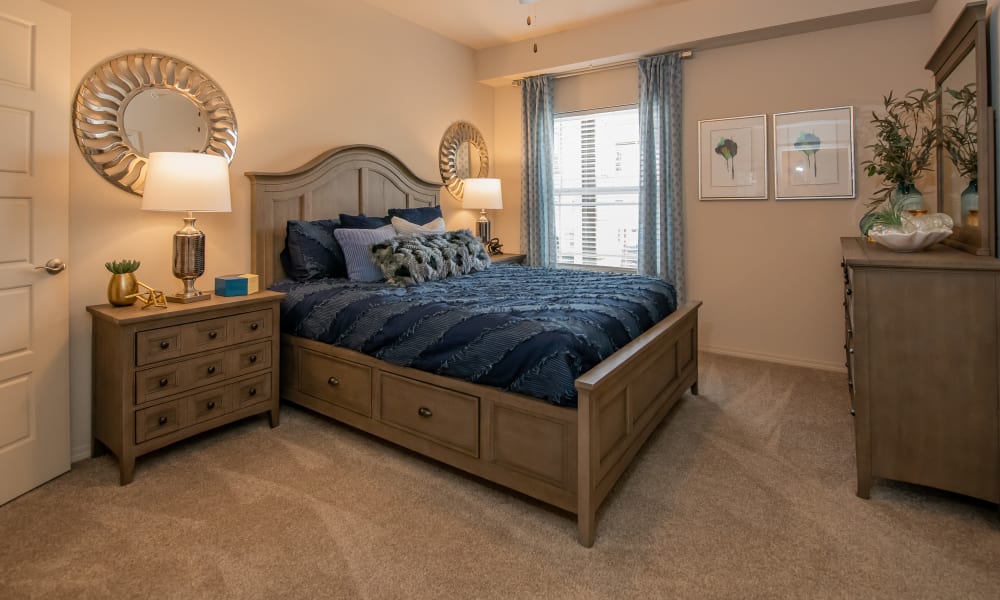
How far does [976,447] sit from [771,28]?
3016 millimetres

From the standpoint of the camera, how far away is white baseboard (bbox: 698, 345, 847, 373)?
3975 mm

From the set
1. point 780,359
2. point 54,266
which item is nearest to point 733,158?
point 780,359

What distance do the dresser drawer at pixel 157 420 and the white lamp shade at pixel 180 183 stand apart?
0.89 meters

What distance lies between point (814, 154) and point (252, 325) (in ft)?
12.7

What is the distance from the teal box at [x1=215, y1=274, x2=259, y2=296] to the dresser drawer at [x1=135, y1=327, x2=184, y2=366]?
38 cm

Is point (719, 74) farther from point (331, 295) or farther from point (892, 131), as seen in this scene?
point (331, 295)

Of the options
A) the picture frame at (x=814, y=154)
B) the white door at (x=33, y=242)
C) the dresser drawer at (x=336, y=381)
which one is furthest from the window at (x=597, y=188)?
the white door at (x=33, y=242)

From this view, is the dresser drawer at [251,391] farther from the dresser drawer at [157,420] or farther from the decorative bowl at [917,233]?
the decorative bowl at [917,233]

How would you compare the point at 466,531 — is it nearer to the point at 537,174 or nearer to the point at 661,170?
the point at 661,170

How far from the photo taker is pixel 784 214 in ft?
13.4

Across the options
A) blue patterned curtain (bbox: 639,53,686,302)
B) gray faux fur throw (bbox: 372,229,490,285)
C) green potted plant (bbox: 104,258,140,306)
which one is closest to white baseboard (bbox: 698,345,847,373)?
blue patterned curtain (bbox: 639,53,686,302)

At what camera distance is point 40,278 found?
228cm

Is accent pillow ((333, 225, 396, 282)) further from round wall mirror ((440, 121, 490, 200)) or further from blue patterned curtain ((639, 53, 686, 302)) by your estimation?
blue patterned curtain ((639, 53, 686, 302))

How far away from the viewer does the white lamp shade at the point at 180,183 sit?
2.45 m
